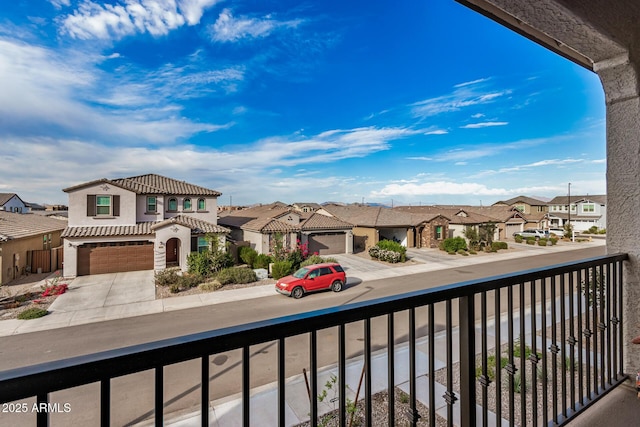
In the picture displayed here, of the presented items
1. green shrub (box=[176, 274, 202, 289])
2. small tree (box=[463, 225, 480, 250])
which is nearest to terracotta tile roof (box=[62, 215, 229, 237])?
green shrub (box=[176, 274, 202, 289])

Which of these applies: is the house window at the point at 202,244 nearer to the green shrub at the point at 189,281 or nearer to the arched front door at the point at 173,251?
the arched front door at the point at 173,251

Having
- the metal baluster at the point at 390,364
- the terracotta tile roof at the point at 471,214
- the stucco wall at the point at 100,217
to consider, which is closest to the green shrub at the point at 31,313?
the stucco wall at the point at 100,217

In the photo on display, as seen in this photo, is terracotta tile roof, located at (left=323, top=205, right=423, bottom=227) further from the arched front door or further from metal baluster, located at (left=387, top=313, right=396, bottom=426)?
metal baluster, located at (left=387, top=313, right=396, bottom=426)

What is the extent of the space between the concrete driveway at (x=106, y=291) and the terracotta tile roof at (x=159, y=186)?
3473mm

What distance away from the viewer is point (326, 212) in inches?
795

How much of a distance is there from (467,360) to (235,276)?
8.85 metres

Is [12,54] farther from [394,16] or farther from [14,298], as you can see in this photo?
[14,298]

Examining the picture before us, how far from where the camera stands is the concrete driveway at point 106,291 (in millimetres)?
6930

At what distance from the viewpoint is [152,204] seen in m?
12.2

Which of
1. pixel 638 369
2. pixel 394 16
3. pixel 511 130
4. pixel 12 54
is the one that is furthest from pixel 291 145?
pixel 638 369

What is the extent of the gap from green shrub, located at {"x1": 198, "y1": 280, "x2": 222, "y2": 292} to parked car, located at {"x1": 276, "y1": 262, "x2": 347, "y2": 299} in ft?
6.77

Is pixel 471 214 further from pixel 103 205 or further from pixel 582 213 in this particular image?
pixel 103 205

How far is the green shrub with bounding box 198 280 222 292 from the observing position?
27.8 feet

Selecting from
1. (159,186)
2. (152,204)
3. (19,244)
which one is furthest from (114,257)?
(159,186)
